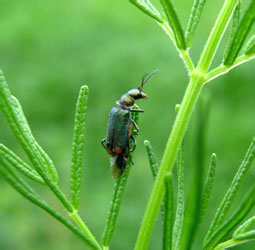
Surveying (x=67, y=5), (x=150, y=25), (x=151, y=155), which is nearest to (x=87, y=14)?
(x=67, y=5)

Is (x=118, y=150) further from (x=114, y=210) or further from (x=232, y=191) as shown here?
(x=232, y=191)

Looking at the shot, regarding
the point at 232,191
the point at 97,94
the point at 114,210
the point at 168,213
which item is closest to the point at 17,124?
the point at 114,210

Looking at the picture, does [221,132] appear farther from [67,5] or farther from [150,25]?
[67,5]

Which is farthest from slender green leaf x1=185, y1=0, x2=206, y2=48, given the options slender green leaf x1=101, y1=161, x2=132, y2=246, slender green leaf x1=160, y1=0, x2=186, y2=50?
slender green leaf x1=101, y1=161, x2=132, y2=246

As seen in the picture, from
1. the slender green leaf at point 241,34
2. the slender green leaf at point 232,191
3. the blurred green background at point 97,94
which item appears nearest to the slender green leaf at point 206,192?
the slender green leaf at point 232,191

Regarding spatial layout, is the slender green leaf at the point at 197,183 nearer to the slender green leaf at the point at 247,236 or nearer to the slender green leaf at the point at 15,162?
the slender green leaf at the point at 247,236

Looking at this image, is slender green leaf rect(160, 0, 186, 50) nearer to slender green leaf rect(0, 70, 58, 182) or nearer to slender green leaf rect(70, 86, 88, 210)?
slender green leaf rect(70, 86, 88, 210)
